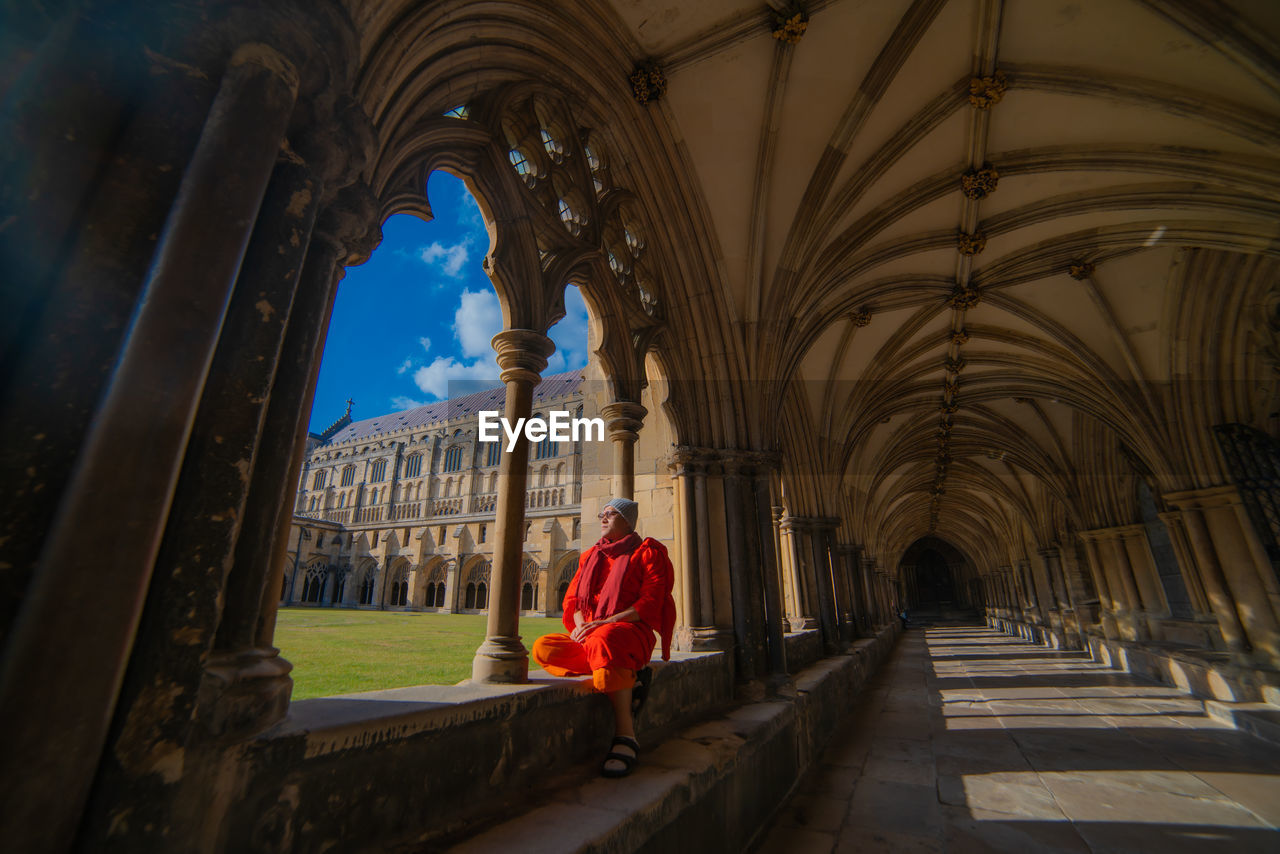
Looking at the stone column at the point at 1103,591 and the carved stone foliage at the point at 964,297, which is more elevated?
the carved stone foliage at the point at 964,297

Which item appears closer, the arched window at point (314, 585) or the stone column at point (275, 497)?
the stone column at point (275, 497)

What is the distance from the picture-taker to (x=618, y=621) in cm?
249

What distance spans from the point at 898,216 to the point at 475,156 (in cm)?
541

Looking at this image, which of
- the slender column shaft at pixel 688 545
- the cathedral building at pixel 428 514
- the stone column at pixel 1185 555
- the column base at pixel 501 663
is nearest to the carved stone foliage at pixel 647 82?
the slender column shaft at pixel 688 545

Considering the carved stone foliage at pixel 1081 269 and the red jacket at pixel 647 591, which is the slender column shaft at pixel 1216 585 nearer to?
the carved stone foliage at pixel 1081 269

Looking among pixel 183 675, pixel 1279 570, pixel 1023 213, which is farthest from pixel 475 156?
pixel 1279 570

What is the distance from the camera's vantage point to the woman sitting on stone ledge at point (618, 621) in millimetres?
2428

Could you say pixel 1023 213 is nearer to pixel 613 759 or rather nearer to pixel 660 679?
pixel 660 679

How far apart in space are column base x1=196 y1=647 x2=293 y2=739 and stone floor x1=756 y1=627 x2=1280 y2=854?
269 centimetres

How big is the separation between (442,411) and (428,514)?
505 inches

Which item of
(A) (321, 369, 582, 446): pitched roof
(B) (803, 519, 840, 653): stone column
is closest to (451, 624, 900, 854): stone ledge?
(B) (803, 519, 840, 653): stone column

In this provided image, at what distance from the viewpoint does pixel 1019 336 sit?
9727 mm

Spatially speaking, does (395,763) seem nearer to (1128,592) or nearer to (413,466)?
(1128,592)

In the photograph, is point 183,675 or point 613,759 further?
point 613,759
